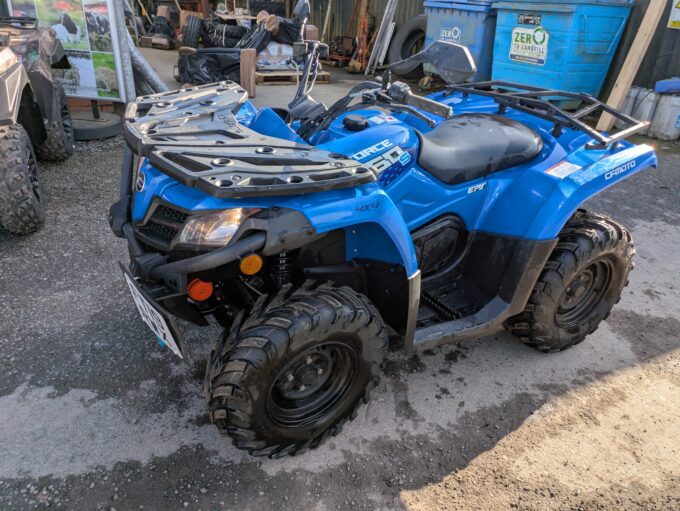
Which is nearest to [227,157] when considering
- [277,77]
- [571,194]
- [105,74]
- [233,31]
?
[571,194]

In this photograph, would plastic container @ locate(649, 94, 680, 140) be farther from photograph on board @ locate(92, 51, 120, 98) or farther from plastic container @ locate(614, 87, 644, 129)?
photograph on board @ locate(92, 51, 120, 98)

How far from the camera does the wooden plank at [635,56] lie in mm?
6648

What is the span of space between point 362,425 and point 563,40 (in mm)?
6552

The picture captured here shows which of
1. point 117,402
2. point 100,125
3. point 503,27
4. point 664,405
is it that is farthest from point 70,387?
point 503,27

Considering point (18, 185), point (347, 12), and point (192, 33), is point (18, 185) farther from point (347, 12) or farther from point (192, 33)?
point (347, 12)

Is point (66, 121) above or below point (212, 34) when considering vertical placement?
below

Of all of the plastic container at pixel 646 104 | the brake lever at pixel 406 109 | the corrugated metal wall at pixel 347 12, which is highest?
the corrugated metal wall at pixel 347 12

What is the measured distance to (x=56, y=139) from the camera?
5.02 meters

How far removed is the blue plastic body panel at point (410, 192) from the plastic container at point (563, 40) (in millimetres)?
5061

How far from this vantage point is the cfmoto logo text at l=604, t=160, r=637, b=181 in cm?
251

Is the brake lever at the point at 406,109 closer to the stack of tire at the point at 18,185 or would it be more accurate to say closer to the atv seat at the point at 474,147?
the atv seat at the point at 474,147

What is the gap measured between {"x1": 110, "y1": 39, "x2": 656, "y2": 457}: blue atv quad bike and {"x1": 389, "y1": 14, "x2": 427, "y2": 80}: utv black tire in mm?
7907

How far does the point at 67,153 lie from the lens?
5.28 m

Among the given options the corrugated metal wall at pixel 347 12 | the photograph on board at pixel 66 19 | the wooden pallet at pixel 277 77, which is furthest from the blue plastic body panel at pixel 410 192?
the corrugated metal wall at pixel 347 12
